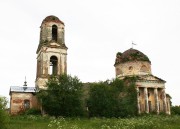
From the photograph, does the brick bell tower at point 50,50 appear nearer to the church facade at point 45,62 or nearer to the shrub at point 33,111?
the church facade at point 45,62

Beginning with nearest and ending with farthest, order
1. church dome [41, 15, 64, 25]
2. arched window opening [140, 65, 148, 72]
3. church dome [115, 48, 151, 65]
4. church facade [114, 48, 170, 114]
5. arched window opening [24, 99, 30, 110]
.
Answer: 1. arched window opening [24, 99, 30, 110]
2. church dome [41, 15, 64, 25]
3. church facade [114, 48, 170, 114]
4. arched window opening [140, 65, 148, 72]
5. church dome [115, 48, 151, 65]

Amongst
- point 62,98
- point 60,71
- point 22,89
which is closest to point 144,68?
point 60,71

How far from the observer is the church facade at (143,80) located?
41.6m

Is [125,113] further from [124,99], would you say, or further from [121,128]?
[121,128]

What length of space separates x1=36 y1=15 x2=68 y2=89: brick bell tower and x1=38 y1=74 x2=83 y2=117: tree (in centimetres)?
302

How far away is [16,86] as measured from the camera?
38188 mm

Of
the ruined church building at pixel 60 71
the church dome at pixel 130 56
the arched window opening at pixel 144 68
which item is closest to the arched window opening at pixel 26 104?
the ruined church building at pixel 60 71

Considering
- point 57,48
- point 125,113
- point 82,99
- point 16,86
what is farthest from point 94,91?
point 16,86

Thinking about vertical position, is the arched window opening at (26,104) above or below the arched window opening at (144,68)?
below

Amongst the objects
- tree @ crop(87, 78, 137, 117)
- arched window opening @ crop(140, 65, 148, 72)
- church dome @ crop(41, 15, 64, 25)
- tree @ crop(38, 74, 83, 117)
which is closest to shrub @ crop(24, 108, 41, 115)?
tree @ crop(38, 74, 83, 117)

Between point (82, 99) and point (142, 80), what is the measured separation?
9890mm

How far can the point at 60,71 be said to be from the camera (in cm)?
3797

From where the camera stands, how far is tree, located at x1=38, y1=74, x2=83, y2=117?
32844 millimetres

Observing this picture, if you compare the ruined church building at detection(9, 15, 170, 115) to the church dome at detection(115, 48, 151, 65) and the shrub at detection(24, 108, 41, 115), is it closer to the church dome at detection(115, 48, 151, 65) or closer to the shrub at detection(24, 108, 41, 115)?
the church dome at detection(115, 48, 151, 65)
